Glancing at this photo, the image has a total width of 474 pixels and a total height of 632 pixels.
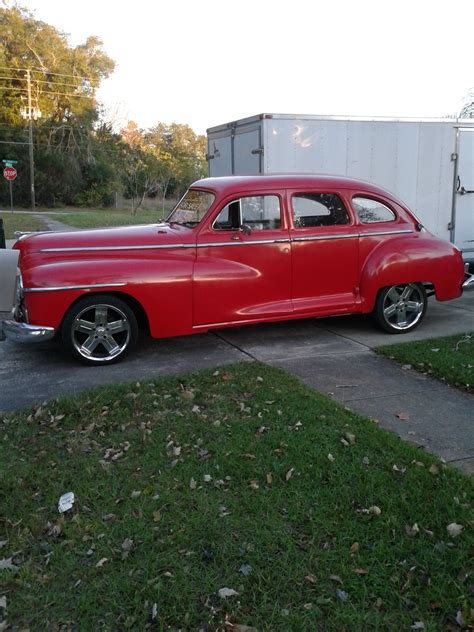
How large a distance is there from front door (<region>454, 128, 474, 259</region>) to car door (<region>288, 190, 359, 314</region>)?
4.29m

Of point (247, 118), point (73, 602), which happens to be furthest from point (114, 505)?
point (247, 118)

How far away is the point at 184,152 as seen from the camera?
63.3 m

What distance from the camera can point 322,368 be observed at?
6070 millimetres

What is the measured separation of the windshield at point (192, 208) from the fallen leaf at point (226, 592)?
4483 mm

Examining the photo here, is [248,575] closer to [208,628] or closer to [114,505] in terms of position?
[208,628]

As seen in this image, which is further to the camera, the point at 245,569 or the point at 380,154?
Answer: the point at 380,154

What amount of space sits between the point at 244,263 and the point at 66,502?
3.59 meters

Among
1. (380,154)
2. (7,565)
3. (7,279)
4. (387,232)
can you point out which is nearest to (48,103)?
(380,154)

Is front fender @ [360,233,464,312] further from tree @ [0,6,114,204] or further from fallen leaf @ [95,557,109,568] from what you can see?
tree @ [0,6,114,204]

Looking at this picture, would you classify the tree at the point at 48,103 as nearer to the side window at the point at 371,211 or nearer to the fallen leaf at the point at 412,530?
the side window at the point at 371,211

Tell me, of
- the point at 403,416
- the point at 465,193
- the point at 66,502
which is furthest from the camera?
the point at 465,193

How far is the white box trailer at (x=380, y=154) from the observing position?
919 centimetres

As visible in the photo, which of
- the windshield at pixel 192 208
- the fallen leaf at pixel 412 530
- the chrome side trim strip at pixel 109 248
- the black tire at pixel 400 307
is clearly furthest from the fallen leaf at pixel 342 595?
the black tire at pixel 400 307

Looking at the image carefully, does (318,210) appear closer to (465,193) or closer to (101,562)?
(465,193)
